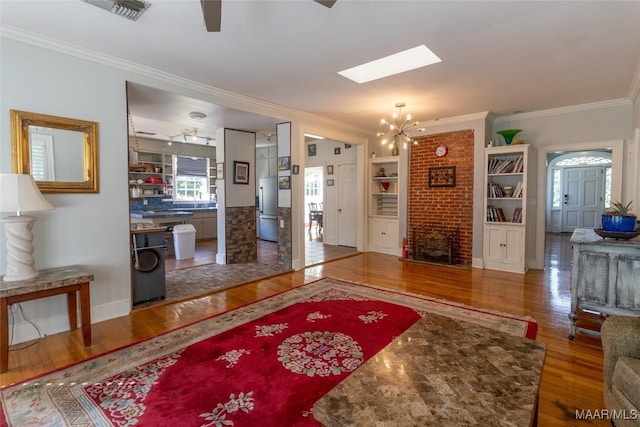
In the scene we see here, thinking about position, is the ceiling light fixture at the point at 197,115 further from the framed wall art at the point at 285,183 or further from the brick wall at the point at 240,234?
the brick wall at the point at 240,234

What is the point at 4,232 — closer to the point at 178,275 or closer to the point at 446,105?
the point at 178,275

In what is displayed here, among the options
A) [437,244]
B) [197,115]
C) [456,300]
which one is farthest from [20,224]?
[437,244]

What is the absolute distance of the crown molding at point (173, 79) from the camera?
2621 mm

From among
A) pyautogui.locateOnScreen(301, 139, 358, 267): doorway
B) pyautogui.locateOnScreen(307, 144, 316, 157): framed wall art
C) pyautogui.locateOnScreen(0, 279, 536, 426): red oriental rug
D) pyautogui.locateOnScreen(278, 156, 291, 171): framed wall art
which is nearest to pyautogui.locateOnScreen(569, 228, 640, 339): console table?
pyautogui.locateOnScreen(0, 279, 536, 426): red oriental rug

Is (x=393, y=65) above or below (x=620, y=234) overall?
above

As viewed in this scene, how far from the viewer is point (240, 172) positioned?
577cm

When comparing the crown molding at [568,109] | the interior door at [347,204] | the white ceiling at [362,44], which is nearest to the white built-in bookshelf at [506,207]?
the crown molding at [568,109]

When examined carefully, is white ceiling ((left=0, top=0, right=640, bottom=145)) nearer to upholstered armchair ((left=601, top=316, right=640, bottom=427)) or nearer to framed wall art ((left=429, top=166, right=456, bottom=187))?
framed wall art ((left=429, top=166, right=456, bottom=187))

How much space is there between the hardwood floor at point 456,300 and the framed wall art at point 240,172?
212 cm

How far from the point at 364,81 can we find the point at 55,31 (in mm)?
2985

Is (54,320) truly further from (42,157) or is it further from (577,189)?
(577,189)

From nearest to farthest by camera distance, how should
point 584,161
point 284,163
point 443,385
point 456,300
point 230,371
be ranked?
point 443,385
point 230,371
point 456,300
point 284,163
point 584,161

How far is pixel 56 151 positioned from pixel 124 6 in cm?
151

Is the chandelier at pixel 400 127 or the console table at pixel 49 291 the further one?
the chandelier at pixel 400 127
